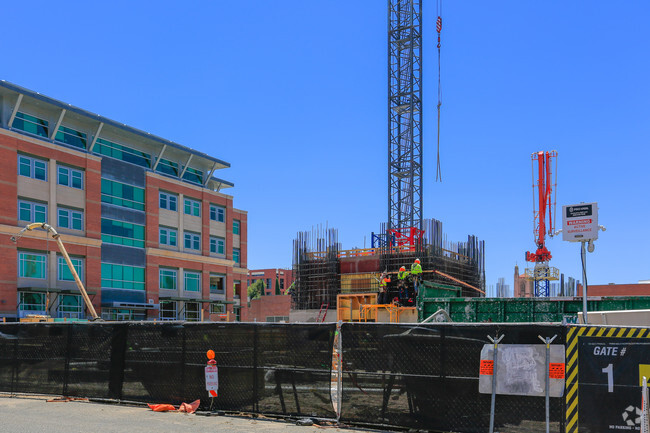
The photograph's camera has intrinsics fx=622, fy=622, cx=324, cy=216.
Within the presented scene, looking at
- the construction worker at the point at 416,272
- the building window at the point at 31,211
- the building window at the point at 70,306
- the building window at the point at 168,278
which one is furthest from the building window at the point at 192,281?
the construction worker at the point at 416,272

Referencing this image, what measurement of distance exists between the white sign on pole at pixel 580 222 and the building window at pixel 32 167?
42668mm

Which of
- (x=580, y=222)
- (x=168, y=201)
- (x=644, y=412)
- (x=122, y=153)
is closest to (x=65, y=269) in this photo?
(x=122, y=153)

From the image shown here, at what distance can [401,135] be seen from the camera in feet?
210

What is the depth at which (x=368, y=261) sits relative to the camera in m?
44.6

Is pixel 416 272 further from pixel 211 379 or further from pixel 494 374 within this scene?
pixel 494 374

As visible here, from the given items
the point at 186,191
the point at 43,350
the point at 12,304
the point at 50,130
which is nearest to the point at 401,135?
the point at 186,191

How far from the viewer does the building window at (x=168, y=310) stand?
58.3 meters

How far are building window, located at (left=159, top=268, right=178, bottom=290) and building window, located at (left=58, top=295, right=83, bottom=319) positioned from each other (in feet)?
32.5

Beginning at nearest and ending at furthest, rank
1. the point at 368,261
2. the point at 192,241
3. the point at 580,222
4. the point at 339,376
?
the point at 339,376 → the point at 580,222 → the point at 368,261 → the point at 192,241

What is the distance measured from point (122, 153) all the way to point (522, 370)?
51.8 meters

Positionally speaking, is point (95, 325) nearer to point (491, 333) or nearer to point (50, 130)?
point (491, 333)

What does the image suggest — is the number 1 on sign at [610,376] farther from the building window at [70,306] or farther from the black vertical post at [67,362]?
the building window at [70,306]

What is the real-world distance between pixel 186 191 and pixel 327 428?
5376 centimetres

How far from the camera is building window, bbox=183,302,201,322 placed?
2405 inches
